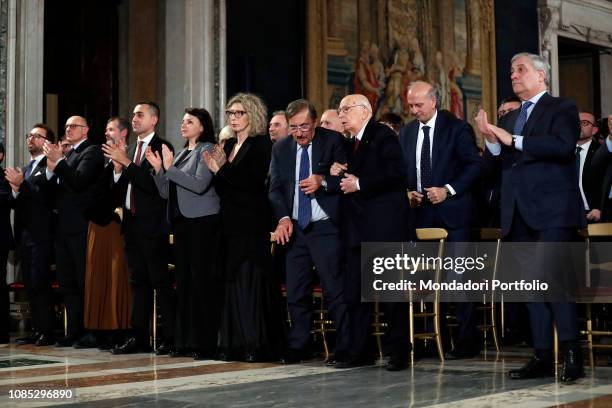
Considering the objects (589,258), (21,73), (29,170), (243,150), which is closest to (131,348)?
(243,150)

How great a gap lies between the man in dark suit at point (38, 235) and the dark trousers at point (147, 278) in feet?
3.25

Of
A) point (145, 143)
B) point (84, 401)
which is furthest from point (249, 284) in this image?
point (84, 401)

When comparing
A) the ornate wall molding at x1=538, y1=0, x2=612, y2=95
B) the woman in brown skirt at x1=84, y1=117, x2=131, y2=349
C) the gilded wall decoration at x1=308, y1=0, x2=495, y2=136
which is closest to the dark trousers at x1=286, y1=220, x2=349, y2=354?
the woman in brown skirt at x1=84, y1=117, x2=131, y2=349

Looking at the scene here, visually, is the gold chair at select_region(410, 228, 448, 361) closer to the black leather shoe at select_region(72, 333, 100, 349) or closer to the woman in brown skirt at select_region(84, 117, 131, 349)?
the woman in brown skirt at select_region(84, 117, 131, 349)

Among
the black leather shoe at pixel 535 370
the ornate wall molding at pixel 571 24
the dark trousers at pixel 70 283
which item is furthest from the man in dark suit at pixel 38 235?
the ornate wall molding at pixel 571 24

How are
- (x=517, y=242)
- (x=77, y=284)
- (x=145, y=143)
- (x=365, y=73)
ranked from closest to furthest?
(x=517, y=242) < (x=145, y=143) < (x=77, y=284) < (x=365, y=73)

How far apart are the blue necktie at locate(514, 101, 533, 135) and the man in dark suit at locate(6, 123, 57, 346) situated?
3594 mm

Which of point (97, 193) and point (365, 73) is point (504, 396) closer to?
point (97, 193)

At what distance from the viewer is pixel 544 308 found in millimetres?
4848

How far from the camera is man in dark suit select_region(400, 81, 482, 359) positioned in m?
5.88

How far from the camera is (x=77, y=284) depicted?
693 centimetres

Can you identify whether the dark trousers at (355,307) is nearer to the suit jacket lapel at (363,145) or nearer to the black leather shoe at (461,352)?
the suit jacket lapel at (363,145)

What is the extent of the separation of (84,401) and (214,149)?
7.23ft

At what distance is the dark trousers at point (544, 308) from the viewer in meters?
4.71
